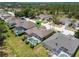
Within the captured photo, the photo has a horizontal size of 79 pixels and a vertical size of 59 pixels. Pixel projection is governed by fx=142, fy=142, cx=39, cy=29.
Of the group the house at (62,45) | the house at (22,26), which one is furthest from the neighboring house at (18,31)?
the house at (62,45)

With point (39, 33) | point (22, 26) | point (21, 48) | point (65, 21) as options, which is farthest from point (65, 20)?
point (21, 48)

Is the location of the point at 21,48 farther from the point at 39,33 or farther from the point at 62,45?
the point at 62,45

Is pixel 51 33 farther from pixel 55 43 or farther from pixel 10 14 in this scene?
pixel 10 14

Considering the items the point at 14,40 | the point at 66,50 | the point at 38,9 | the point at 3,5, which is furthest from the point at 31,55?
the point at 3,5

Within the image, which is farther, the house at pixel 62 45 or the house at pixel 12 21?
the house at pixel 12 21

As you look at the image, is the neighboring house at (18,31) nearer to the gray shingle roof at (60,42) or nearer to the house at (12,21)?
the house at (12,21)
